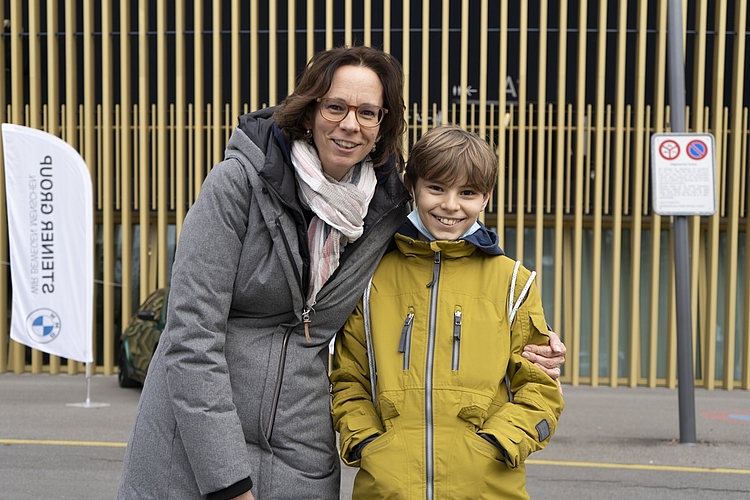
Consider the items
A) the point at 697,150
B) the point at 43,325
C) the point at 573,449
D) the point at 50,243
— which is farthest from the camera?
the point at 50,243

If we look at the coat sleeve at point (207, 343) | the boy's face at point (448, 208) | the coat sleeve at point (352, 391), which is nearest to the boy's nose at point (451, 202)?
the boy's face at point (448, 208)

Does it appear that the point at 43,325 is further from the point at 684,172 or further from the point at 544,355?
the point at 544,355

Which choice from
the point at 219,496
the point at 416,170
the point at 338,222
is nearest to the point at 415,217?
the point at 416,170

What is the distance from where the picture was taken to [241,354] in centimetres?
239

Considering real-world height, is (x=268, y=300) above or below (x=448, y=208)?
below

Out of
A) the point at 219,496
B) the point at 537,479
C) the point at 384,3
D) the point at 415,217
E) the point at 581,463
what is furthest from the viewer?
the point at 384,3

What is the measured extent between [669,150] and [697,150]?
0.23 m

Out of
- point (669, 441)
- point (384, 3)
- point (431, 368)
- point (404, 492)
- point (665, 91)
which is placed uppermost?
point (384, 3)

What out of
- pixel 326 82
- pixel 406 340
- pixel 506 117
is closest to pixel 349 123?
pixel 326 82

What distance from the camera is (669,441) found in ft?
28.5

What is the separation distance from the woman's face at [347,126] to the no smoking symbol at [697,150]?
6.47 metres

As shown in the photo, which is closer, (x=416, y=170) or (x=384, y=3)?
(x=416, y=170)

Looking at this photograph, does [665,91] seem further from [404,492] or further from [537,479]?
[404,492]

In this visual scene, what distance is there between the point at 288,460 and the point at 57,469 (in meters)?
5.11
